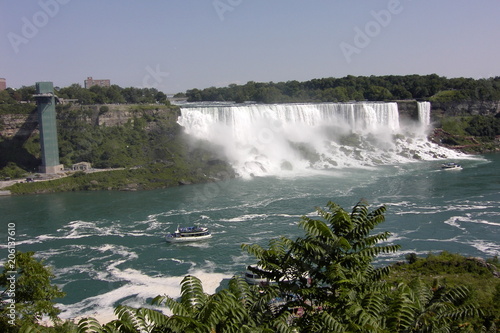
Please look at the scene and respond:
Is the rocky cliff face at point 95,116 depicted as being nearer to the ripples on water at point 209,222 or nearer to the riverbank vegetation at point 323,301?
the ripples on water at point 209,222

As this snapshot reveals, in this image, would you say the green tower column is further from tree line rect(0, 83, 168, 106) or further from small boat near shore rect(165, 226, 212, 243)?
small boat near shore rect(165, 226, 212, 243)

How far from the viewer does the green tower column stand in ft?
111

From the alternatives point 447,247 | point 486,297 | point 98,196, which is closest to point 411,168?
point 447,247

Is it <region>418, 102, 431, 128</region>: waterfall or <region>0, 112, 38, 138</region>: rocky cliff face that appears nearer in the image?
<region>0, 112, 38, 138</region>: rocky cliff face

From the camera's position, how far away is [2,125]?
37750 millimetres

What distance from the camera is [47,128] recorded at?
34219mm

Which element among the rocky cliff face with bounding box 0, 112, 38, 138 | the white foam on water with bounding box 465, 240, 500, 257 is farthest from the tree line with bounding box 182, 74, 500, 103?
the white foam on water with bounding box 465, 240, 500, 257

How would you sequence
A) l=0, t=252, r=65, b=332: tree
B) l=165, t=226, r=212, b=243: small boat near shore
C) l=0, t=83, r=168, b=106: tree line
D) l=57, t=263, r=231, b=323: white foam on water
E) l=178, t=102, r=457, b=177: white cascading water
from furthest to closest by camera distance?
l=0, t=83, r=168, b=106: tree line
l=178, t=102, r=457, b=177: white cascading water
l=165, t=226, r=212, b=243: small boat near shore
l=57, t=263, r=231, b=323: white foam on water
l=0, t=252, r=65, b=332: tree

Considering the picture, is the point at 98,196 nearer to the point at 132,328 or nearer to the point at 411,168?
the point at 411,168

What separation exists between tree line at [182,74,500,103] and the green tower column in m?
28.6

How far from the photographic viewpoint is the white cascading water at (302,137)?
38.0 meters

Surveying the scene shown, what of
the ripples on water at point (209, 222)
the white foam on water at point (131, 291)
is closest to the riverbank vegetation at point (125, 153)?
the ripples on water at point (209, 222)

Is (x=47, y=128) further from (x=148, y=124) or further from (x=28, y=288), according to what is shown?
(x=28, y=288)

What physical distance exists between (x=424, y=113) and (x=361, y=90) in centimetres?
1128
